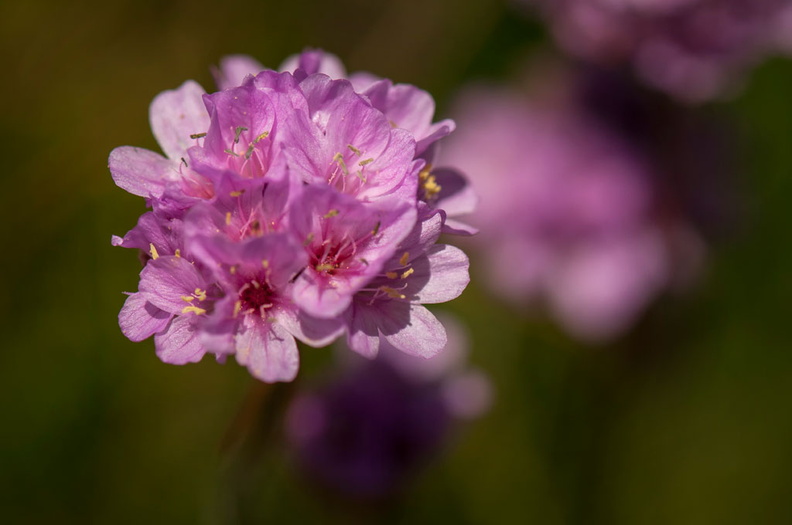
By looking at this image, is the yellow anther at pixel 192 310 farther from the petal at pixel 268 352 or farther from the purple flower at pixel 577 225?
the purple flower at pixel 577 225

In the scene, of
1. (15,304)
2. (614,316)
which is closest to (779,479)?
(614,316)

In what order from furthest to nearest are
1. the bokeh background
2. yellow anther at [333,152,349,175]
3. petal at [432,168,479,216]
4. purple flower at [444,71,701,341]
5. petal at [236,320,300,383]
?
purple flower at [444,71,701,341]
the bokeh background
petal at [432,168,479,216]
yellow anther at [333,152,349,175]
petal at [236,320,300,383]

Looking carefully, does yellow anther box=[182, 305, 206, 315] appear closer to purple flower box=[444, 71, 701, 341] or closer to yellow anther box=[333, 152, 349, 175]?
yellow anther box=[333, 152, 349, 175]

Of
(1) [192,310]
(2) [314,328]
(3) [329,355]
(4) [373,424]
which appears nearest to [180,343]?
(1) [192,310]

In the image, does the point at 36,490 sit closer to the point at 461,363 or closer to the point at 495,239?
the point at 461,363

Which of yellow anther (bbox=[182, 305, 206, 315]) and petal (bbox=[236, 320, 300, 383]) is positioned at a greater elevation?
petal (bbox=[236, 320, 300, 383])

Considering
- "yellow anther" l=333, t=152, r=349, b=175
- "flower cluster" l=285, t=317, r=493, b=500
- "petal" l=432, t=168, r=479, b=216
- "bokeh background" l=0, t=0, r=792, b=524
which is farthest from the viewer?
"bokeh background" l=0, t=0, r=792, b=524

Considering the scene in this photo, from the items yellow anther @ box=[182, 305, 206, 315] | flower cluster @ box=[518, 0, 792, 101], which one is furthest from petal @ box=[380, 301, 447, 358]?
flower cluster @ box=[518, 0, 792, 101]

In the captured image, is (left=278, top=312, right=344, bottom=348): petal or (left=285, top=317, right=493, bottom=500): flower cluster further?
(left=285, top=317, right=493, bottom=500): flower cluster
